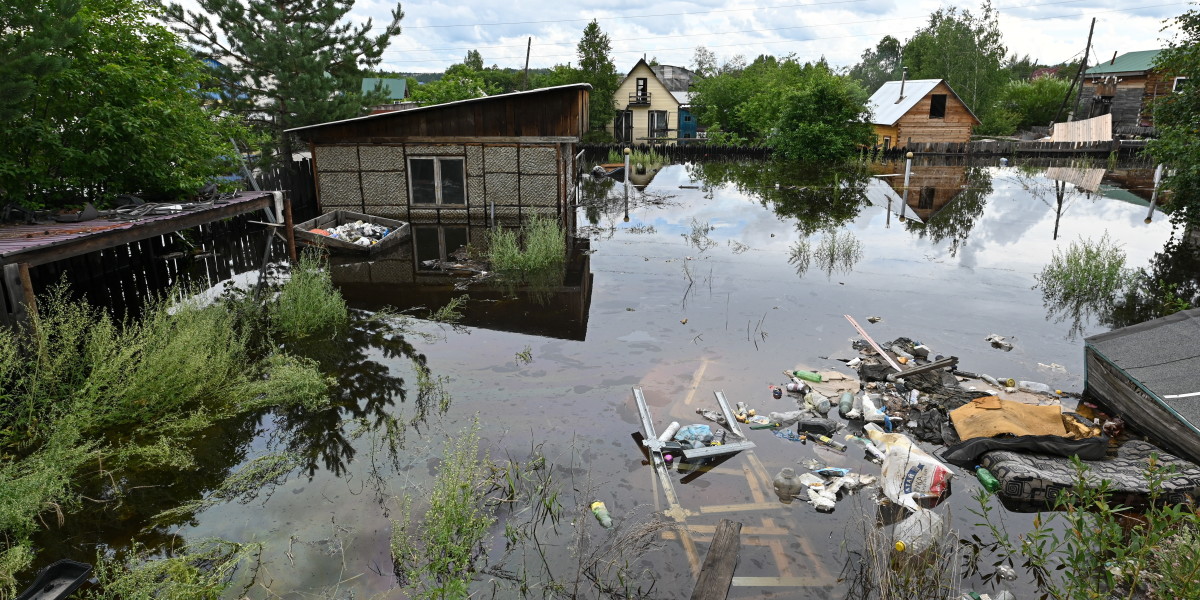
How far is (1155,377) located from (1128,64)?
4866cm

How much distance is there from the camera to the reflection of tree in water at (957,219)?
17250mm

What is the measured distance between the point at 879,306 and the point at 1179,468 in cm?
579

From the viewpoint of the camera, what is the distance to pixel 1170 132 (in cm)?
1387

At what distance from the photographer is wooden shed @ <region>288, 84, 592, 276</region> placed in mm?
18406

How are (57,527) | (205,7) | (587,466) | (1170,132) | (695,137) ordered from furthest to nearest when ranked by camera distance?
(695,137) → (205,7) → (1170,132) → (587,466) → (57,527)

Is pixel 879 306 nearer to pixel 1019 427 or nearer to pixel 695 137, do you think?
pixel 1019 427

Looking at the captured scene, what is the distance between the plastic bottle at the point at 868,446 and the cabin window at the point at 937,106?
36.8 meters

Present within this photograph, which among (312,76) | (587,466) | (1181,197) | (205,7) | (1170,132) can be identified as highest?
(205,7)

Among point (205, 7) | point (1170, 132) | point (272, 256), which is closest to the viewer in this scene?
point (1170, 132)

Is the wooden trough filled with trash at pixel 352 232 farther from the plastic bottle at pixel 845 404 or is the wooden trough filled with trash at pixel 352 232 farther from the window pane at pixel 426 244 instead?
the plastic bottle at pixel 845 404

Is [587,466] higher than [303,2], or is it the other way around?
[303,2]

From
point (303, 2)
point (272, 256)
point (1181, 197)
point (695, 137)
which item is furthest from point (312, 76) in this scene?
point (695, 137)

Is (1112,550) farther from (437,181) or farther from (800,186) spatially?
(800,186)

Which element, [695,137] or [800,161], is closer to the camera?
[800,161]
